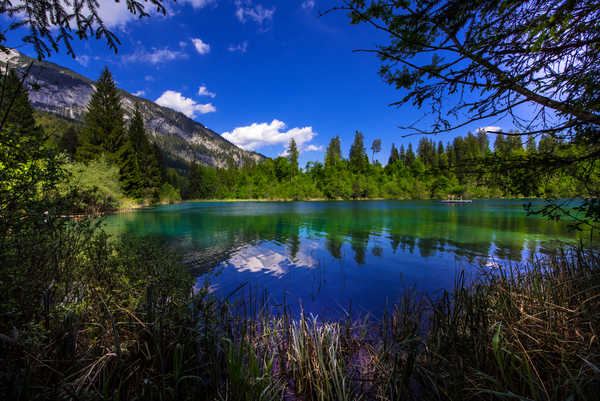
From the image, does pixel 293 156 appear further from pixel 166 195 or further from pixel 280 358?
pixel 280 358

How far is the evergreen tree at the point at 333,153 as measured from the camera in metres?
85.8

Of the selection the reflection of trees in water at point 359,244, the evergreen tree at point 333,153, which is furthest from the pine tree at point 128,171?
the evergreen tree at point 333,153

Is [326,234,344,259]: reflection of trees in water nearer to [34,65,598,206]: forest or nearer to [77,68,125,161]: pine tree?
[34,65,598,206]: forest

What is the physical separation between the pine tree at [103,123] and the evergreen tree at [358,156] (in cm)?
7149

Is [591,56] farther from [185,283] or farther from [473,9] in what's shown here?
[185,283]

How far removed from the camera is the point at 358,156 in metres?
88.6

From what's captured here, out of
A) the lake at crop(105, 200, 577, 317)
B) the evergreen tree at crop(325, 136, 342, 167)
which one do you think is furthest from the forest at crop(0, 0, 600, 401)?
the evergreen tree at crop(325, 136, 342, 167)

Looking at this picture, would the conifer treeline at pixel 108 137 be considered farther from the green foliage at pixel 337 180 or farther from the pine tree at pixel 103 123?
the green foliage at pixel 337 180

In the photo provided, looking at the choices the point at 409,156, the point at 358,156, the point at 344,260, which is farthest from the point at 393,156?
the point at 344,260

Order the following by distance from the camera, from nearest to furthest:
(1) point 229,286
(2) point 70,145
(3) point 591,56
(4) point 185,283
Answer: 1. (3) point 591,56
2. (4) point 185,283
3. (1) point 229,286
4. (2) point 70,145

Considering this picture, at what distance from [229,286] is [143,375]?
213 inches

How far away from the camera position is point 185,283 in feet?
13.6

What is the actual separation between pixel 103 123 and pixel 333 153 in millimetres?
68095

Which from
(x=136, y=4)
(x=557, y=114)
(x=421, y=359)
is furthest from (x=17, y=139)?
(x=557, y=114)
